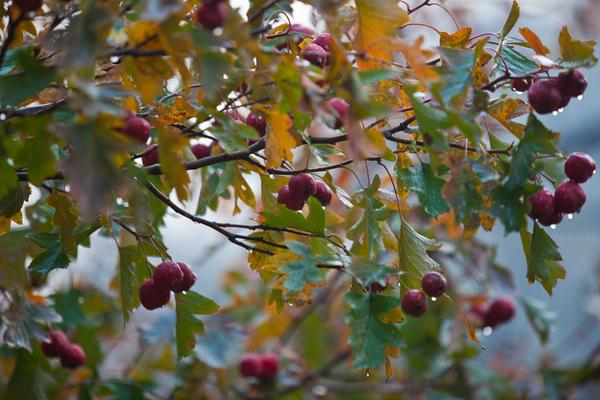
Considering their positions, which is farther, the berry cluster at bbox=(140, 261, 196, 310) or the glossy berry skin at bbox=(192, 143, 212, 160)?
the glossy berry skin at bbox=(192, 143, 212, 160)

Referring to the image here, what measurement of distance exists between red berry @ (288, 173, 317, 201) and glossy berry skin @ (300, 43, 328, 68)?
171 millimetres

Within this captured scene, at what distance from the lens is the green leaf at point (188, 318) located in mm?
1062

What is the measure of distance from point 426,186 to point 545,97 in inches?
7.1

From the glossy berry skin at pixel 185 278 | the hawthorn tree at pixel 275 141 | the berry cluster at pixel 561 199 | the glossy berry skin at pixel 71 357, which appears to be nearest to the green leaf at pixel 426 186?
the hawthorn tree at pixel 275 141

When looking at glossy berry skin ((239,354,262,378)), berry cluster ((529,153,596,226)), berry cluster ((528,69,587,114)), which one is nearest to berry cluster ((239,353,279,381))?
glossy berry skin ((239,354,262,378))

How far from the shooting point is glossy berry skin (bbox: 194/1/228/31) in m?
0.66

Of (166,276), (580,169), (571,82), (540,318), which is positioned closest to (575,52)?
(571,82)

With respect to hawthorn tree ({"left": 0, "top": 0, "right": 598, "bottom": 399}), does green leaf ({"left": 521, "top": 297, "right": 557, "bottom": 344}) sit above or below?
below

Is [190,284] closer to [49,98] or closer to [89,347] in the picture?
[49,98]

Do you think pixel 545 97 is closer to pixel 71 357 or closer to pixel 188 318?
pixel 188 318

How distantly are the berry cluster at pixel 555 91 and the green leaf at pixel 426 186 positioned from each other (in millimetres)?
157

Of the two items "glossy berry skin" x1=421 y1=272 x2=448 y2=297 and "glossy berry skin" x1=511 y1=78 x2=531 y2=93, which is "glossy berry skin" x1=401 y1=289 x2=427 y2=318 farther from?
"glossy berry skin" x1=511 y1=78 x2=531 y2=93

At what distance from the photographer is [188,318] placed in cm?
107

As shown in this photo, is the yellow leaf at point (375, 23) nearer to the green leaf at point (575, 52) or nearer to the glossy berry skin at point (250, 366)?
the green leaf at point (575, 52)
